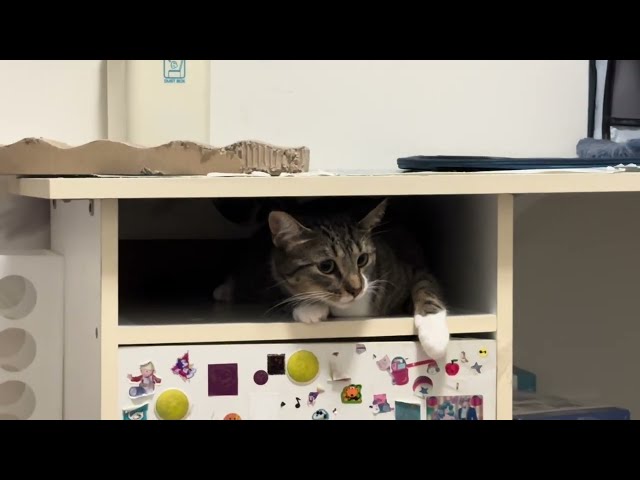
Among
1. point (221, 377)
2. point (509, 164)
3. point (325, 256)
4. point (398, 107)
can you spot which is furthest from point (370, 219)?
point (398, 107)

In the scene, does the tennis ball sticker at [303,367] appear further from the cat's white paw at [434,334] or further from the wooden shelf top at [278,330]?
the cat's white paw at [434,334]

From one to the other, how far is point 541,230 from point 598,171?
0.64m

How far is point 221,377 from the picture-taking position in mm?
1104

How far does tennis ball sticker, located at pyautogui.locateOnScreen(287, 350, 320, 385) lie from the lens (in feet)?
3.67

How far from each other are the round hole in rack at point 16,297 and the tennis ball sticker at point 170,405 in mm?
353

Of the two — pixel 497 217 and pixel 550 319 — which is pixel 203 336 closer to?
pixel 497 217

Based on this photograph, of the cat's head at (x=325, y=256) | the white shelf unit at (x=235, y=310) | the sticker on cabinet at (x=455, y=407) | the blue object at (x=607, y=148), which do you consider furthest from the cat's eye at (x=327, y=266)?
the blue object at (x=607, y=148)

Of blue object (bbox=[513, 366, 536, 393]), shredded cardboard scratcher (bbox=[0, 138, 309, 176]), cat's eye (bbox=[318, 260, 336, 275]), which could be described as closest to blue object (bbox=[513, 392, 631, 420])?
blue object (bbox=[513, 366, 536, 393])

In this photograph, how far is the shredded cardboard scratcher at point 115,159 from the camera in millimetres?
1146

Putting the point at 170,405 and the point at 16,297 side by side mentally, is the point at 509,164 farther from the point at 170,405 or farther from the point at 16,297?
the point at 16,297

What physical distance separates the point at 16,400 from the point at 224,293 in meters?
0.36

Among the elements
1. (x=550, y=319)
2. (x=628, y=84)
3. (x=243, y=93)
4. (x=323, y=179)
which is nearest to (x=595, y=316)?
(x=550, y=319)

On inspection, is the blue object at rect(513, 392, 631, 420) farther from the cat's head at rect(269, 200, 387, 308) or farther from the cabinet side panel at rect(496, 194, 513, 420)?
the cat's head at rect(269, 200, 387, 308)
